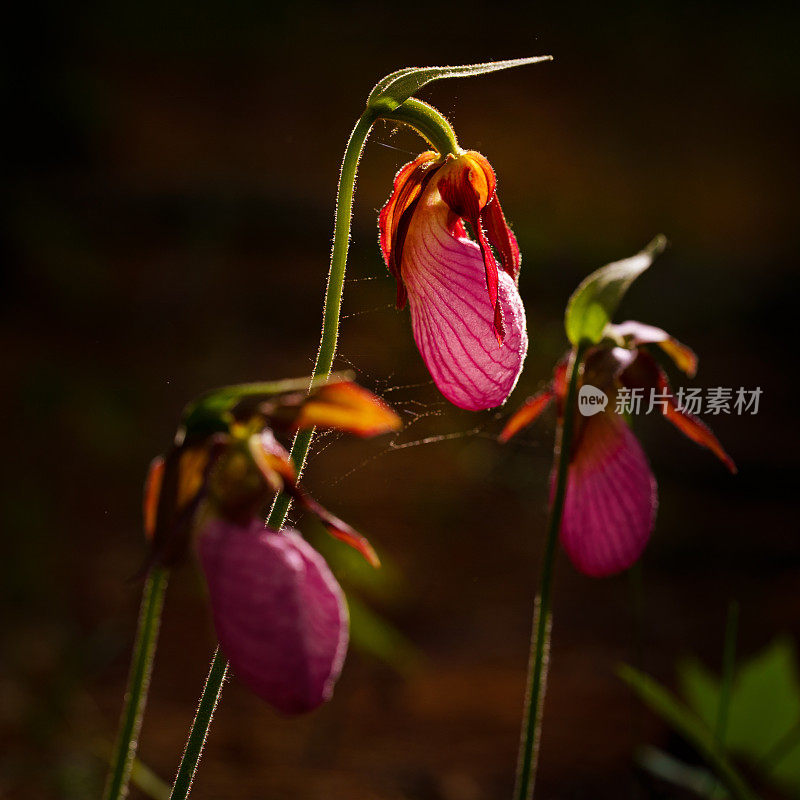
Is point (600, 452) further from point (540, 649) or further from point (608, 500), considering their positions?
point (540, 649)

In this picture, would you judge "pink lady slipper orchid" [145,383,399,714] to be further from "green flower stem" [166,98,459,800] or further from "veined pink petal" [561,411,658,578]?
"veined pink petal" [561,411,658,578]

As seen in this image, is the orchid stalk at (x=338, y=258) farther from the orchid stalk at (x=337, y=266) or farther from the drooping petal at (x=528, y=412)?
the drooping petal at (x=528, y=412)

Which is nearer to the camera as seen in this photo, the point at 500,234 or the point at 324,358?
the point at 324,358

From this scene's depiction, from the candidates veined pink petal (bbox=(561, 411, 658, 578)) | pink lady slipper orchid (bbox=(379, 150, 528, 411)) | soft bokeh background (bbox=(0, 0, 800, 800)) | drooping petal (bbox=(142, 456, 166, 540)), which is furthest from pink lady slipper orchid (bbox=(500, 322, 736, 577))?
drooping petal (bbox=(142, 456, 166, 540))

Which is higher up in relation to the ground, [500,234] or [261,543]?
[500,234]

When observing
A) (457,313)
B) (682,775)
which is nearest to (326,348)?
(457,313)

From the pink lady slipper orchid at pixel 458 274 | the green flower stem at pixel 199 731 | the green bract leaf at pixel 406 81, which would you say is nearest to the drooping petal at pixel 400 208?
the pink lady slipper orchid at pixel 458 274
